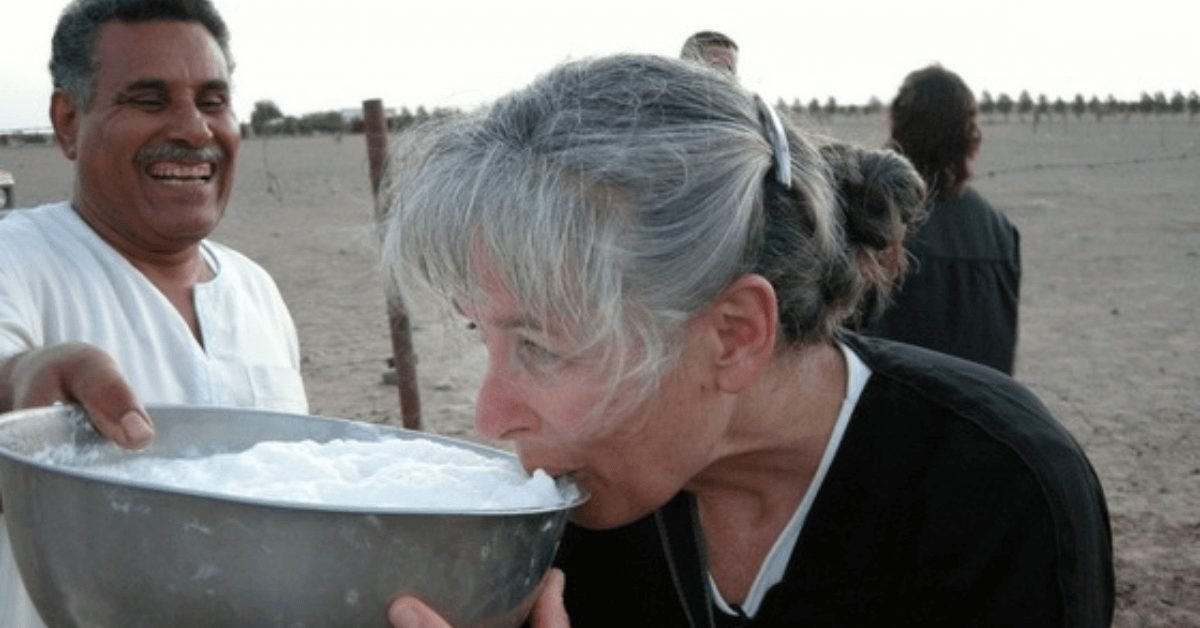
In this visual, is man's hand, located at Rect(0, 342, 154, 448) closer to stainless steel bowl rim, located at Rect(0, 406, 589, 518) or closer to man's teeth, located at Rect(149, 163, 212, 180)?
stainless steel bowl rim, located at Rect(0, 406, 589, 518)

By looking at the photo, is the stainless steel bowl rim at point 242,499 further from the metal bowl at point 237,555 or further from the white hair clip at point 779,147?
the white hair clip at point 779,147

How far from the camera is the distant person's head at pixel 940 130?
4.22 meters

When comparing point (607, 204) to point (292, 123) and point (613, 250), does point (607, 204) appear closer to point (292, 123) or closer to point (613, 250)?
Answer: point (613, 250)

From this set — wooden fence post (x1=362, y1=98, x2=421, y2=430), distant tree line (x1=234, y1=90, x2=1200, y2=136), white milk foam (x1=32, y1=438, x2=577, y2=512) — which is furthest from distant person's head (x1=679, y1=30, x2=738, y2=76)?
distant tree line (x1=234, y1=90, x2=1200, y2=136)

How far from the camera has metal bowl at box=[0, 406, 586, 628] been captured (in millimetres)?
1174

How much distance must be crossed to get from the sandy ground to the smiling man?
307 mm

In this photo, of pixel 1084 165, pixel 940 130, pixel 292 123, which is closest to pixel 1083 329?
pixel 940 130

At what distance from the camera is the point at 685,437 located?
5.30 ft

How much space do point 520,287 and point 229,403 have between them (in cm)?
105

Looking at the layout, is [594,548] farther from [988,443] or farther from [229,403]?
[229,403]

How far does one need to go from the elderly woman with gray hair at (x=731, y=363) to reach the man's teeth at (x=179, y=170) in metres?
0.95

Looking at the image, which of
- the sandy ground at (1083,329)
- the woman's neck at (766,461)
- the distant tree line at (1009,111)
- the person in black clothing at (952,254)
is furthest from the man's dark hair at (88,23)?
the distant tree line at (1009,111)

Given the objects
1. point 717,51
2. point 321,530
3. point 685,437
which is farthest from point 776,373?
point 717,51

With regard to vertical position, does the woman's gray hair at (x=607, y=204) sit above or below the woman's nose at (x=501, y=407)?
above
